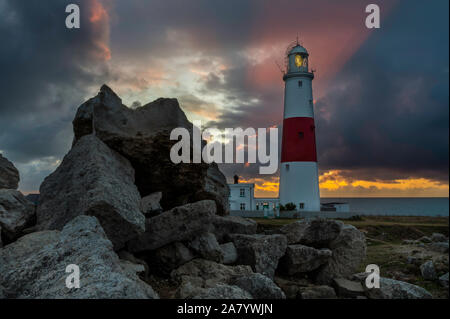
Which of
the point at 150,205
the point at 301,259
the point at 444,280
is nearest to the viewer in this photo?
the point at 150,205

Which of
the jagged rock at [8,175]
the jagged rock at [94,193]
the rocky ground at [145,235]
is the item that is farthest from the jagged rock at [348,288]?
the jagged rock at [8,175]

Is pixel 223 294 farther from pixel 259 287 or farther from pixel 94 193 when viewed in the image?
pixel 94 193

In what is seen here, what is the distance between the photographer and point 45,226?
7.52m

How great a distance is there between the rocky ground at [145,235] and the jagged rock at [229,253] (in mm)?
→ 38

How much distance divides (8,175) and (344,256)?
10.4 meters

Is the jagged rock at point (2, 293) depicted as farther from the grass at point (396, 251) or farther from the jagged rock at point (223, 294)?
the grass at point (396, 251)

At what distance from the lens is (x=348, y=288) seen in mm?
9742

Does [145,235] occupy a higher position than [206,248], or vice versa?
[145,235]

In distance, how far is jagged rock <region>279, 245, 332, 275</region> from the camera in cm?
1110

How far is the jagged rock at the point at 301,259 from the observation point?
1110cm

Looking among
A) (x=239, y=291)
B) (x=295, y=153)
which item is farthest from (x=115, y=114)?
(x=295, y=153)

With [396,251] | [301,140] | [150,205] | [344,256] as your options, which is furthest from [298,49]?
[150,205]
